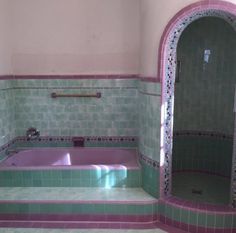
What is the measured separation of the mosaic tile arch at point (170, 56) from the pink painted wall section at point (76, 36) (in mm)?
1079

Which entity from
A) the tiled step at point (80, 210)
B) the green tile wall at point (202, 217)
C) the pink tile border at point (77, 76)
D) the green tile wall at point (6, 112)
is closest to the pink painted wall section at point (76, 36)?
the pink tile border at point (77, 76)

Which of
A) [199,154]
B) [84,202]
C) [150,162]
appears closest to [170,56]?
[150,162]

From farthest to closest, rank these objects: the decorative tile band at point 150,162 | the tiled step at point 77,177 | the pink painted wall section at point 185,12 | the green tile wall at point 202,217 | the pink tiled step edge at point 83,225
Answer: the tiled step at point 77,177 < the decorative tile band at point 150,162 < the pink tiled step edge at point 83,225 < the green tile wall at point 202,217 < the pink painted wall section at point 185,12

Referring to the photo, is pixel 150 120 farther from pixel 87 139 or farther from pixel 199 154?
pixel 199 154

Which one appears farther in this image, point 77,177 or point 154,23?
point 77,177

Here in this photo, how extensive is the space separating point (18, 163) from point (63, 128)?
2.40ft

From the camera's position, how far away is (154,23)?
9.67ft

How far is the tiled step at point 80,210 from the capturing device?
2.96 m

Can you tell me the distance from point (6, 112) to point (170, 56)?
216 centimetres

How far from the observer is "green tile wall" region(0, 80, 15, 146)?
3668 mm

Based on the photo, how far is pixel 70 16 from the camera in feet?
12.7

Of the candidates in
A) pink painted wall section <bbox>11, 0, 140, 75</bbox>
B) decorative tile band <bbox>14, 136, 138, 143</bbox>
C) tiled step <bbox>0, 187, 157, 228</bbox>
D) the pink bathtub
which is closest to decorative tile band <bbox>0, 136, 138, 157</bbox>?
decorative tile band <bbox>14, 136, 138, 143</bbox>

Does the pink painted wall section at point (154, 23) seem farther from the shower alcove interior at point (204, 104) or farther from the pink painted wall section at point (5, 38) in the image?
the pink painted wall section at point (5, 38)

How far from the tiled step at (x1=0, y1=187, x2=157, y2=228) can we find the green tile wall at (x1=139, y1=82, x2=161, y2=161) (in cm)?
48
